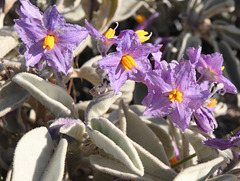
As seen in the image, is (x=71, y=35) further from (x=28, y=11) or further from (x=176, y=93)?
(x=176, y=93)

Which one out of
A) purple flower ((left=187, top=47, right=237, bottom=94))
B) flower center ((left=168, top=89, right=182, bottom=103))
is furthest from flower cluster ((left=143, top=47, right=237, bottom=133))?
purple flower ((left=187, top=47, right=237, bottom=94))

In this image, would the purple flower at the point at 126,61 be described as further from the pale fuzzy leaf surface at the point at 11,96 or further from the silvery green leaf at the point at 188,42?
the silvery green leaf at the point at 188,42

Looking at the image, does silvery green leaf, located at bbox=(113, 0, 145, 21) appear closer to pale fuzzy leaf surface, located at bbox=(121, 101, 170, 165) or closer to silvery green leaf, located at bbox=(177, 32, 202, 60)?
silvery green leaf, located at bbox=(177, 32, 202, 60)

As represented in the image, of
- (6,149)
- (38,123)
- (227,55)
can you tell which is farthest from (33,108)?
(227,55)

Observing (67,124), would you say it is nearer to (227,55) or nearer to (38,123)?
(38,123)

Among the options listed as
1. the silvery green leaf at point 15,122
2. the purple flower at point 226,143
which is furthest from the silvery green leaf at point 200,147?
the silvery green leaf at point 15,122

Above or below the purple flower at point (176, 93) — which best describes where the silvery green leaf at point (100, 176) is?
below

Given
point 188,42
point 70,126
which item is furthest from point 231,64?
point 70,126
